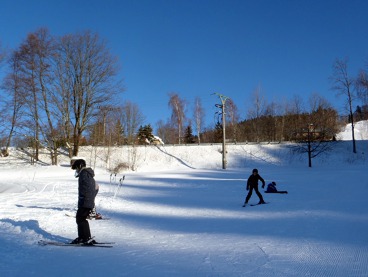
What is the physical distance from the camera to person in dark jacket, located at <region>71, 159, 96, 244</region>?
22.2ft

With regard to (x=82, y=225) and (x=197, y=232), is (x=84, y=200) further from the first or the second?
(x=197, y=232)

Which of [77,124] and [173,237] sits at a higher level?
[77,124]

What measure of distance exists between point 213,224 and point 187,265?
407 centimetres

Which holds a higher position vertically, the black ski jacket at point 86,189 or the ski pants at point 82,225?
the black ski jacket at point 86,189

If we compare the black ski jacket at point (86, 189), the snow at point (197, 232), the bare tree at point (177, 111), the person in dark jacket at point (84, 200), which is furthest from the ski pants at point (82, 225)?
the bare tree at point (177, 111)

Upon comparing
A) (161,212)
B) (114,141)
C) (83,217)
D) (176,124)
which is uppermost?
(176,124)

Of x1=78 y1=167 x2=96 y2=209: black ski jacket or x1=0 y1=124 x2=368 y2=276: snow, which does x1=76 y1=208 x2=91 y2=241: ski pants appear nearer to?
x1=78 y1=167 x2=96 y2=209: black ski jacket

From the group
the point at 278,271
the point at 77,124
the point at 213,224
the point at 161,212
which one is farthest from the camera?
the point at 77,124

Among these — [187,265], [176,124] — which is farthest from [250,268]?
[176,124]

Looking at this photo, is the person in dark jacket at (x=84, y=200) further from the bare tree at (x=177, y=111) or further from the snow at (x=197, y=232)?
the bare tree at (x=177, y=111)

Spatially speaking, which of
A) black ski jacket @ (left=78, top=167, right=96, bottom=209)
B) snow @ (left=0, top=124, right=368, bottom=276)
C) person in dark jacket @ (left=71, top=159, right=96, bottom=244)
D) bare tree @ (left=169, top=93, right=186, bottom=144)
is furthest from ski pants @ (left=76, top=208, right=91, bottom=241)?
bare tree @ (left=169, top=93, right=186, bottom=144)

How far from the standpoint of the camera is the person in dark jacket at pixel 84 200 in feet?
22.2

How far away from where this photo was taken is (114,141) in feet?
130

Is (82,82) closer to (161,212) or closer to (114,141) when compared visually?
(114,141)
